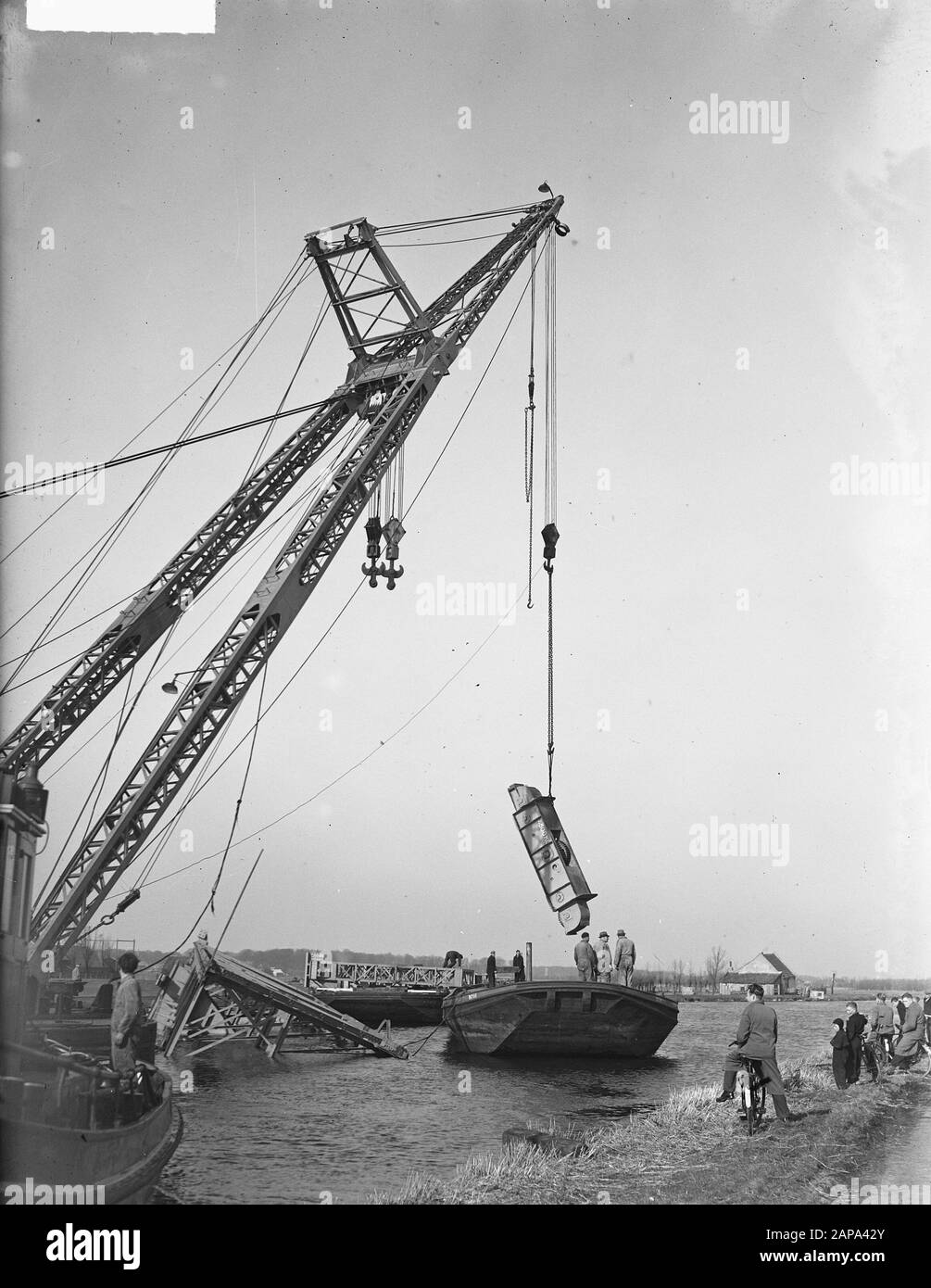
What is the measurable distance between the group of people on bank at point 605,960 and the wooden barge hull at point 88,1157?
501 inches

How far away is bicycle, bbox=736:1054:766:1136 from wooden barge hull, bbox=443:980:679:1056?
10.8 metres

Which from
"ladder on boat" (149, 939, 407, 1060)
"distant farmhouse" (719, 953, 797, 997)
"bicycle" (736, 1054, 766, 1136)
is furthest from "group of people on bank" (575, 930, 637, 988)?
"distant farmhouse" (719, 953, 797, 997)

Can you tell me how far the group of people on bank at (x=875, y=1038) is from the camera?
49.0 ft

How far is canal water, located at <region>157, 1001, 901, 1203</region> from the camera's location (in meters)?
12.1

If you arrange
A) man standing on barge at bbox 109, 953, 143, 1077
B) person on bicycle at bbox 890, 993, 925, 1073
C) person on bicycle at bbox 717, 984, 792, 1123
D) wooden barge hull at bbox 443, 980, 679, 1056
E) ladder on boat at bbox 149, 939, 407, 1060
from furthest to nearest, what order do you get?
wooden barge hull at bbox 443, 980, 679, 1056 → ladder on boat at bbox 149, 939, 407, 1060 → person on bicycle at bbox 890, 993, 925, 1073 → person on bicycle at bbox 717, 984, 792, 1123 → man standing on barge at bbox 109, 953, 143, 1077

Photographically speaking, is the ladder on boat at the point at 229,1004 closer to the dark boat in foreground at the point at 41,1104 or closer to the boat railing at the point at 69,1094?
the boat railing at the point at 69,1094

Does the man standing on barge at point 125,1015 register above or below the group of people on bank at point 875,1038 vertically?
above

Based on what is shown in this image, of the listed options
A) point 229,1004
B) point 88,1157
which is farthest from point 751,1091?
point 229,1004

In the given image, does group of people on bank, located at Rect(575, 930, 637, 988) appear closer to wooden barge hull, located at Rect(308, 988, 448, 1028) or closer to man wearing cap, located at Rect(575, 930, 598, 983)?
man wearing cap, located at Rect(575, 930, 598, 983)

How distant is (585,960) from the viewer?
22.9 metres

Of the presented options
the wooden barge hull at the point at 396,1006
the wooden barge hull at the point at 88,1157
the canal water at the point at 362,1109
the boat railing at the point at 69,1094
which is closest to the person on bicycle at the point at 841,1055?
the canal water at the point at 362,1109

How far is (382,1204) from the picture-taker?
32.9 feet

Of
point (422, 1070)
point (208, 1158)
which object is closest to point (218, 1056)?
point (422, 1070)
